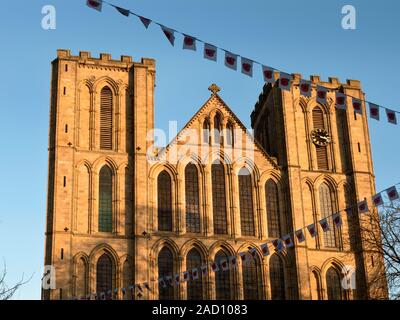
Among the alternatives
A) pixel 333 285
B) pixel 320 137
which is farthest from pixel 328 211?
pixel 320 137

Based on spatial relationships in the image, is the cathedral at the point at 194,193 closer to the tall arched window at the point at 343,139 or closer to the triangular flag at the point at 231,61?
the tall arched window at the point at 343,139

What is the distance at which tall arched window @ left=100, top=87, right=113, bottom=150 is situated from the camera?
153ft

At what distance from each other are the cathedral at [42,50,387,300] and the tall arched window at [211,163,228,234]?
64 mm

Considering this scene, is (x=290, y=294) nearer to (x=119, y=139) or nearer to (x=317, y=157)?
(x=317, y=157)

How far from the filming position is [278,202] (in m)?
47.2

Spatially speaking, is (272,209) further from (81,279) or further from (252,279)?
(81,279)

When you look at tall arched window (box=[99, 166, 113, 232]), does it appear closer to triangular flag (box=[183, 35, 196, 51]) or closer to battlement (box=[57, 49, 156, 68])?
battlement (box=[57, 49, 156, 68])

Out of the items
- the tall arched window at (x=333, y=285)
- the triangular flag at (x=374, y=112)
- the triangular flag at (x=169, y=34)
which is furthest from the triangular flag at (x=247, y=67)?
the tall arched window at (x=333, y=285)

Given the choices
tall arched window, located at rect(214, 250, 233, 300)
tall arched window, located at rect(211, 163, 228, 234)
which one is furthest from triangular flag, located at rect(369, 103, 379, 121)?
tall arched window, located at rect(211, 163, 228, 234)

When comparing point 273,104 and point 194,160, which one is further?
point 273,104
